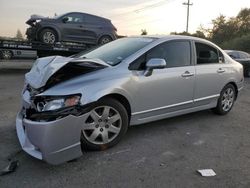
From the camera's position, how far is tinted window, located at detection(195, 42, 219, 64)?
6.24 m

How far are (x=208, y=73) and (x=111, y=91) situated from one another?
242 cm

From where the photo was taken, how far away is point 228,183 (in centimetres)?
384

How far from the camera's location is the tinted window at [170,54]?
519 cm

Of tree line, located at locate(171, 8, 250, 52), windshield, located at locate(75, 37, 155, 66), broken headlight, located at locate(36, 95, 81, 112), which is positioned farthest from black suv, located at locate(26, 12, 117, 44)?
tree line, located at locate(171, 8, 250, 52)

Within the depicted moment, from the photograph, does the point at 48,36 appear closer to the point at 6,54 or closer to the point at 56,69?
the point at 6,54

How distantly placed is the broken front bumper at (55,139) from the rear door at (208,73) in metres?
2.67

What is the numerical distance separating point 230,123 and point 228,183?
2696mm

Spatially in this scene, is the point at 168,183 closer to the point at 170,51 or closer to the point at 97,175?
the point at 97,175

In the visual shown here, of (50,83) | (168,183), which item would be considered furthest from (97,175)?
(50,83)

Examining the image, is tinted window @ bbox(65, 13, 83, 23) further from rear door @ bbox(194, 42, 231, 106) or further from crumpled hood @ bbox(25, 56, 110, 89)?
crumpled hood @ bbox(25, 56, 110, 89)

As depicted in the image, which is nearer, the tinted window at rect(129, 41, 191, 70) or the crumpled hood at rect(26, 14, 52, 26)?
the tinted window at rect(129, 41, 191, 70)

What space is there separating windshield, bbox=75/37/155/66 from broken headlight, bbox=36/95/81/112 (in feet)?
3.62

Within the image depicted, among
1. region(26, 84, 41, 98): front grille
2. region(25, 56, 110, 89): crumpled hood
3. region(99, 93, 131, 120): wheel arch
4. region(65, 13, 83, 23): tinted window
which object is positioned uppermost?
region(65, 13, 83, 23): tinted window

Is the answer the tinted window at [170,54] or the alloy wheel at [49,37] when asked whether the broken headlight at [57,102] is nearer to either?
the tinted window at [170,54]
